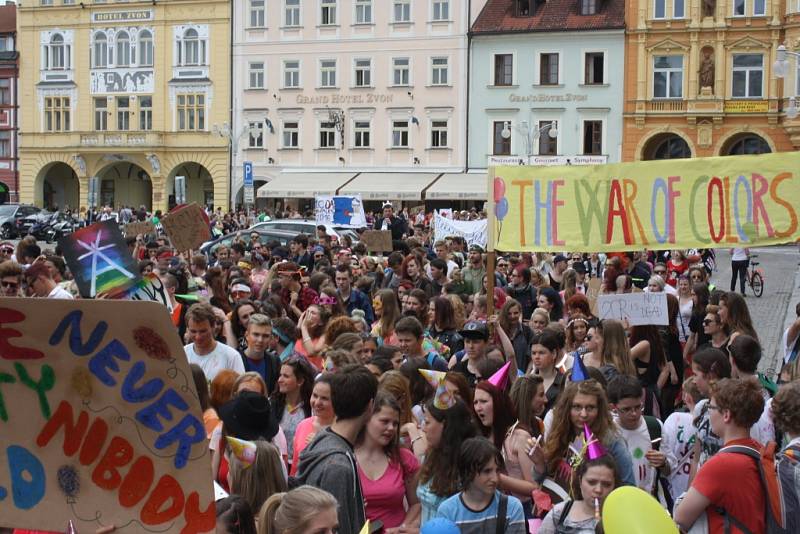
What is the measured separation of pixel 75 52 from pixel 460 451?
165 feet

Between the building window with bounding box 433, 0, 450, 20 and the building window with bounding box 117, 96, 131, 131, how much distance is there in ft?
48.4

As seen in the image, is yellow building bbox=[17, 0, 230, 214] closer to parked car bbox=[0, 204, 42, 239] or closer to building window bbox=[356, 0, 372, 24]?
building window bbox=[356, 0, 372, 24]

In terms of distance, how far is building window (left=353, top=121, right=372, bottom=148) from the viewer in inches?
1918

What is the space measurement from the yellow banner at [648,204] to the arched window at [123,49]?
4368cm

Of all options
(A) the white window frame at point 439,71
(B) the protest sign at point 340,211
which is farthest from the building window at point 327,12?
(B) the protest sign at point 340,211

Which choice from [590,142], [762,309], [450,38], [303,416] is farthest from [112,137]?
[303,416]

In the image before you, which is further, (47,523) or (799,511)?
(799,511)

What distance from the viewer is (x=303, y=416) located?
23.6ft

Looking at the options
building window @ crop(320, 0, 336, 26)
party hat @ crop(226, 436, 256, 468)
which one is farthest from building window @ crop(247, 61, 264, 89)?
party hat @ crop(226, 436, 256, 468)

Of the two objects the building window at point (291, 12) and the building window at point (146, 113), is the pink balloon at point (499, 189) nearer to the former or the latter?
→ the building window at point (291, 12)

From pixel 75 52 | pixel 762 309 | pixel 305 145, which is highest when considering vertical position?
pixel 75 52

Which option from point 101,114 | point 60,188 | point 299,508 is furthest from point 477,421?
point 60,188

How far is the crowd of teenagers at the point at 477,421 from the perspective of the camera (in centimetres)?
499

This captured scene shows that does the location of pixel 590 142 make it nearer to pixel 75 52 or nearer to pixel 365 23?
pixel 365 23
